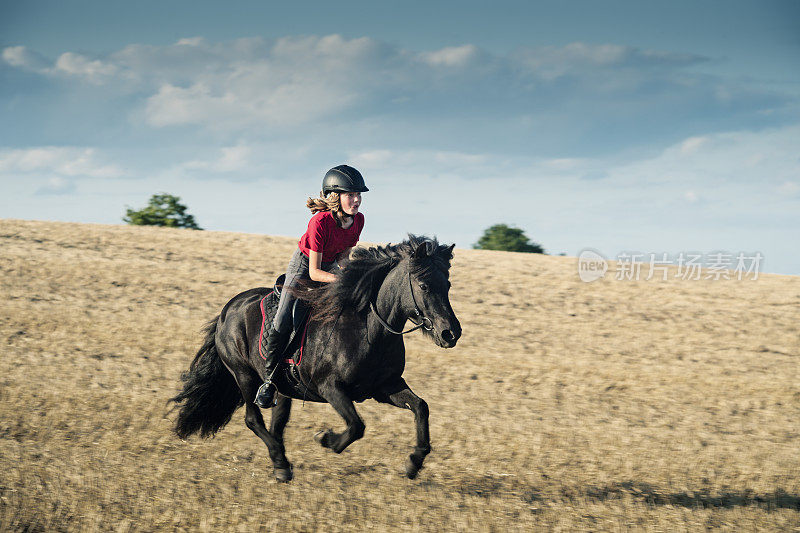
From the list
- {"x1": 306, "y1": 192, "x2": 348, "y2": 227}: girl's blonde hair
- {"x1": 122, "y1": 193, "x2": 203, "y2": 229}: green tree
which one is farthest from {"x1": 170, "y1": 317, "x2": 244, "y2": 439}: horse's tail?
{"x1": 122, "y1": 193, "x2": 203, "y2": 229}: green tree

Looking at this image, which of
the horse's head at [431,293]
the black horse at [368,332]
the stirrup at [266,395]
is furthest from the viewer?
the stirrup at [266,395]

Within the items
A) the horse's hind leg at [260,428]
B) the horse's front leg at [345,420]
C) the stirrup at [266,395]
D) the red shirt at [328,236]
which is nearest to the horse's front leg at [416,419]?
the horse's front leg at [345,420]

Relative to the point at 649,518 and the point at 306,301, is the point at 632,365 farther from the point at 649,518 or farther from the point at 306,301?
the point at 306,301

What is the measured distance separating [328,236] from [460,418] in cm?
480

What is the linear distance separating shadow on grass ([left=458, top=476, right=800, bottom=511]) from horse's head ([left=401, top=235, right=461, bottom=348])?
8.90 feet

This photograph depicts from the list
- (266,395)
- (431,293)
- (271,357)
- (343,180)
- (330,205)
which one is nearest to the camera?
(431,293)

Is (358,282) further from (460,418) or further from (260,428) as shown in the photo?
(460,418)

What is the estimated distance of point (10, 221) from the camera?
83.0 ft

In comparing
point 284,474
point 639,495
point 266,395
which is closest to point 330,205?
point 266,395

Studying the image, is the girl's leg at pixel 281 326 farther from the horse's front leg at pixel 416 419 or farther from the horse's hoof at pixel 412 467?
the horse's hoof at pixel 412 467

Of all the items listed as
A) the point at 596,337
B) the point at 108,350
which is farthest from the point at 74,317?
the point at 596,337

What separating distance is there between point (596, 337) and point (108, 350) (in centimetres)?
1122

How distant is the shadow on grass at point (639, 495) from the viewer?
7020 millimetres

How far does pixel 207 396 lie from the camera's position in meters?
7.92
